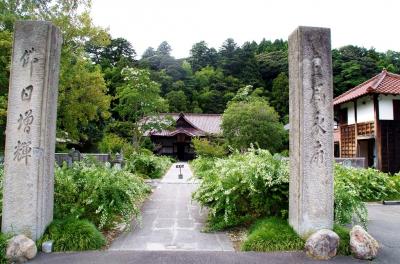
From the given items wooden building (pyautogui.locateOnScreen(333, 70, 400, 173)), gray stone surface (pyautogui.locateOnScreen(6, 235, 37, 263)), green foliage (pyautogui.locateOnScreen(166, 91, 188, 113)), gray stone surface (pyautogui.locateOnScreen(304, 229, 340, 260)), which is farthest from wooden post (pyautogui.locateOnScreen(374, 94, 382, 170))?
green foliage (pyautogui.locateOnScreen(166, 91, 188, 113))

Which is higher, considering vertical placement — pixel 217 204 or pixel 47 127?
pixel 47 127

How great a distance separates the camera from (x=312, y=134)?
5652mm

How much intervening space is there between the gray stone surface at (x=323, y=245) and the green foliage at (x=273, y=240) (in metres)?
0.28

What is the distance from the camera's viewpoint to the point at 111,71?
39812mm

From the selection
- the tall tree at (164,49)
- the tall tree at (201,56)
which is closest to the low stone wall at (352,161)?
the tall tree at (201,56)

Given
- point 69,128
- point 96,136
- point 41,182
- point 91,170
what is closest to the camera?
point 41,182

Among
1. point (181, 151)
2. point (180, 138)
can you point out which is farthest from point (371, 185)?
point (181, 151)

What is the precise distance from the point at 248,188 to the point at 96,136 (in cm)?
2276

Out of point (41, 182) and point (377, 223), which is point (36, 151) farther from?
point (377, 223)

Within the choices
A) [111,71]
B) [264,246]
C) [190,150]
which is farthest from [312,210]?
[111,71]

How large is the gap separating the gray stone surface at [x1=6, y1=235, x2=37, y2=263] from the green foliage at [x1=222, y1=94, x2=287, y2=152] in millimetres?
21078

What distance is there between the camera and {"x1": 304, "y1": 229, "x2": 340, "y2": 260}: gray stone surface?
5.12 meters

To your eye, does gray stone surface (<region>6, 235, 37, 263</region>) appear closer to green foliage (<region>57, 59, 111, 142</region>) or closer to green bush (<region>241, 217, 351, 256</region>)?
green bush (<region>241, 217, 351, 256</region>)

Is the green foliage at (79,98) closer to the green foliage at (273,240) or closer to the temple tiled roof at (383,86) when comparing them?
the green foliage at (273,240)
